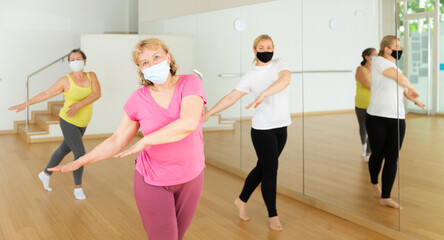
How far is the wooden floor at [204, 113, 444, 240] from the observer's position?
3.27 m

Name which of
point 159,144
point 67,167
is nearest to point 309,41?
point 159,144

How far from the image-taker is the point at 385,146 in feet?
11.8

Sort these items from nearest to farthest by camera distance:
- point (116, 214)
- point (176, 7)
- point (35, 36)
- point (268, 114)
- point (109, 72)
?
point (268, 114)
point (116, 214)
point (176, 7)
point (109, 72)
point (35, 36)

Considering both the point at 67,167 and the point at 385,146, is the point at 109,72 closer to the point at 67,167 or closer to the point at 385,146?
the point at 385,146

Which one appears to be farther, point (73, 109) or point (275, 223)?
point (73, 109)

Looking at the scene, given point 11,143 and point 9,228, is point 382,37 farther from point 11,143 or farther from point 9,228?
point 11,143

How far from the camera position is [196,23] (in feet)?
21.4

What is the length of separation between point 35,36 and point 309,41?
7.16 m

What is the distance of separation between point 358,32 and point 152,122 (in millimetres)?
2287

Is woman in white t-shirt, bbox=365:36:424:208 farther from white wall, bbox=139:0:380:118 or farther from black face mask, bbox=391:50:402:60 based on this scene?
white wall, bbox=139:0:380:118

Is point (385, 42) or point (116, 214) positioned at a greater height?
point (385, 42)

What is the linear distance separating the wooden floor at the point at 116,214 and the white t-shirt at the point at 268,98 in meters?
0.88

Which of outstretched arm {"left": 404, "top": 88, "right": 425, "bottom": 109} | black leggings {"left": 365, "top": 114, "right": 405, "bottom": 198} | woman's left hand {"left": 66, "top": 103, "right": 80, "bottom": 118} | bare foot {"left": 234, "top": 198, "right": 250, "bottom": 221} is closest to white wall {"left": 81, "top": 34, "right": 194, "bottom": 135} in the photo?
woman's left hand {"left": 66, "top": 103, "right": 80, "bottom": 118}

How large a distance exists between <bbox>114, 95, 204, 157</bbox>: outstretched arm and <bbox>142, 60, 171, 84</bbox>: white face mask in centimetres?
17
